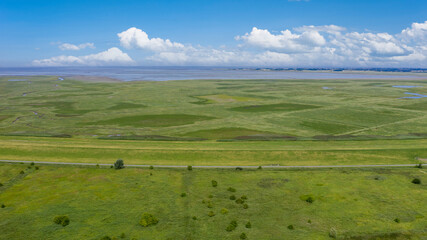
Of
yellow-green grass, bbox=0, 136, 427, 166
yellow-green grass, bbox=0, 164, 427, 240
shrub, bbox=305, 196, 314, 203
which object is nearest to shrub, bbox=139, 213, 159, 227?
yellow-green grass, bbox=0, 164, 427, 240

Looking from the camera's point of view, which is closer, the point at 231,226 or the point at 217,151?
the point at 231,226

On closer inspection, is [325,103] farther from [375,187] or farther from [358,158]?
[375,187]

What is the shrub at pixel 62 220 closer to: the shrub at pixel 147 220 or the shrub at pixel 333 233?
the shrub at pixel 147 220

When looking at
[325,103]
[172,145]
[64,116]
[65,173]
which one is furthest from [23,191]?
[325,103]

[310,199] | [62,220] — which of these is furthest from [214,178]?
[62,220]

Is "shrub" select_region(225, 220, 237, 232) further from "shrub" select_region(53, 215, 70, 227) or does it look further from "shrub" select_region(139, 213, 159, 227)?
"shrub" select_region(53, 215, 70, 227)

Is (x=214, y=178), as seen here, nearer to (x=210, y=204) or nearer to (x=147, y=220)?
(x=210, y=204)
